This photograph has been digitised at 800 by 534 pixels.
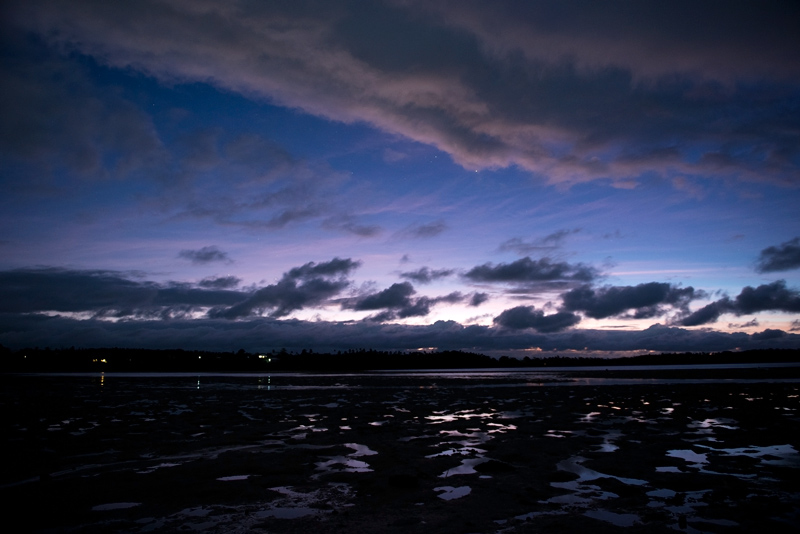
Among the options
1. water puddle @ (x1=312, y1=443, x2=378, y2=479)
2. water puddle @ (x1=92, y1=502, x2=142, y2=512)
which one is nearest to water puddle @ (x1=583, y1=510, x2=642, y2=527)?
water puddle @ (x1=312, y1=443, x2=378, y2=479)

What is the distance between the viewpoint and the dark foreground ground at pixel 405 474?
7.45 metres

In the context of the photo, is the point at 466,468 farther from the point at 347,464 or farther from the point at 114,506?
the point at 114,506

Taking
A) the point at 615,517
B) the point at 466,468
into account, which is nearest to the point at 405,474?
the point at 466,468

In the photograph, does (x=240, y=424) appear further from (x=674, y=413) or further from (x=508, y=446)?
(x=674, y=413)

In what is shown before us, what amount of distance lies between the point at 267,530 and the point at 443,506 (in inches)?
116

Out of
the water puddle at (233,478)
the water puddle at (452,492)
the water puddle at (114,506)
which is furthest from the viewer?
the water puddle at (233,478)

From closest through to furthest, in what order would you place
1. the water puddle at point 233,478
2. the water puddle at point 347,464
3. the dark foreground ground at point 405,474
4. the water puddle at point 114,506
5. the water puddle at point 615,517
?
the water puddle at point 615,517 → the dark foreground ground at point 405,474 → the water puddle at point 114,506 → the water puddle at point 233,478 → the water puddle at point 347,464

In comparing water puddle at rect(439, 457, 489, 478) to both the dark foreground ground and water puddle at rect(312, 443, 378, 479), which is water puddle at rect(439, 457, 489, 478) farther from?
water puddle at rect(312, 443, 378, 479)

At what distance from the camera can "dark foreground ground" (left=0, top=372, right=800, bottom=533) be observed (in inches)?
293

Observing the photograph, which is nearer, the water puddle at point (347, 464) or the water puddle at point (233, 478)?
the water puddle at point (233, 478)

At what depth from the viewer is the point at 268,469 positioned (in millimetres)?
10883

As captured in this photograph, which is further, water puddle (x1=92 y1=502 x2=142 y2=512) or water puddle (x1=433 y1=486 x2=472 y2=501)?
water puddle (x1=433 y1=486 x2=472 y2=501)

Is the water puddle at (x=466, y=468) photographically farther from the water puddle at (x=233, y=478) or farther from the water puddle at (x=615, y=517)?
the water puddle at (x=233, y=478)

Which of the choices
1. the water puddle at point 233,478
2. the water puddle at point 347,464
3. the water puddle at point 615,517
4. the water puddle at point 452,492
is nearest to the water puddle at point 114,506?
the water puddle at point 233,478
